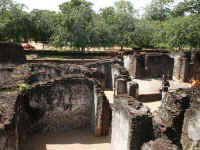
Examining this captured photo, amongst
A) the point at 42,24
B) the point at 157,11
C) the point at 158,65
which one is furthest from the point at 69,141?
the point at 157,11

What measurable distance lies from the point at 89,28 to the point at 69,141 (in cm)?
1840

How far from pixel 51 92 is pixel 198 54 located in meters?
13.9

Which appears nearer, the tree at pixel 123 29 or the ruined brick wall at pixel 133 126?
the ruined brick wall at pixel 133 126

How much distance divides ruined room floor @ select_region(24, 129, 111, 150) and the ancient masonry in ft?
0.87

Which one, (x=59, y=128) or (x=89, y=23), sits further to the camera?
(x=89, y=23)

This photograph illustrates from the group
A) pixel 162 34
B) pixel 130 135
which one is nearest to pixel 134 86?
pixel 130 135

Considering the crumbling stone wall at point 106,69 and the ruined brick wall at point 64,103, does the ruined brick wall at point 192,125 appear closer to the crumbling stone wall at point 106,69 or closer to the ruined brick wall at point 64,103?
the ruined brick wall at point 64,103

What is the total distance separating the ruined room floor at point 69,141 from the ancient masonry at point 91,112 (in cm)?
27

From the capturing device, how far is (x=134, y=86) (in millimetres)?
11180

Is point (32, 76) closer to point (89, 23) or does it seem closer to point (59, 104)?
point (59, 104)

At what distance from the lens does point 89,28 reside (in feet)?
79.9

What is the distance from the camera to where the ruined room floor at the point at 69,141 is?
727 cm

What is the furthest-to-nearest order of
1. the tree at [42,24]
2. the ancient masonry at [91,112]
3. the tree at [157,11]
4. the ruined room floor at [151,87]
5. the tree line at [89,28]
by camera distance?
1. the tree at [157,11]
2. the tree at [42,24]
3. the tree line at [89,28]
4. the ruined room floor at [151,87]
5. the ancient masonry at [91,112]

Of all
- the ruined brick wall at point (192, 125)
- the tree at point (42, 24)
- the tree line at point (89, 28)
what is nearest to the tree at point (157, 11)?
the tree line at point (89, 28)
